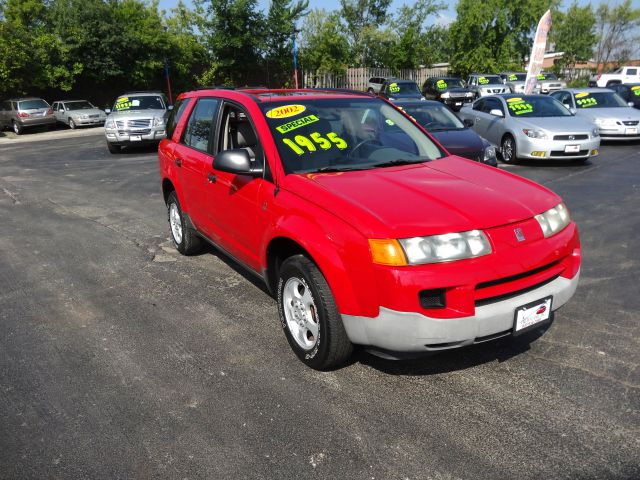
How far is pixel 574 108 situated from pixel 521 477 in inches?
545

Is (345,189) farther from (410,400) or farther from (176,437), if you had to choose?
(176,437)

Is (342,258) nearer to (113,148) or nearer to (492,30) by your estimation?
(113,148)

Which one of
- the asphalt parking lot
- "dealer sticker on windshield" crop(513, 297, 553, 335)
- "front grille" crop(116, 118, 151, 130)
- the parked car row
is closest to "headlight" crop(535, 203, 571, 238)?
"dealer sticker on windshield" crop(513, 297, 553, 335)

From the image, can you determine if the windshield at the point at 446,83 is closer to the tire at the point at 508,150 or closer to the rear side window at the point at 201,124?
the tire at the point at 508,150

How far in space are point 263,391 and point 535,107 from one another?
10.5 m

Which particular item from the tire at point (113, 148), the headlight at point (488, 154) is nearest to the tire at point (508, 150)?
the headlight at point (488, 154)

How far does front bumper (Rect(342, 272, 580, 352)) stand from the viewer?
9.29 feet

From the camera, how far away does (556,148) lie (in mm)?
10531

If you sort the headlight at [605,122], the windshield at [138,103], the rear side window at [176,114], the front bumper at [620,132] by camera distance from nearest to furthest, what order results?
the rear side window at [176,114]
the front bumper at [620,132]
the headlight at [605,122]
the windshield at [138,103]

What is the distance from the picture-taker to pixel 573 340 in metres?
Answer: 3.78

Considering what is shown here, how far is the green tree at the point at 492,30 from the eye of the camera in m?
41.4

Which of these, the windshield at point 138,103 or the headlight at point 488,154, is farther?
the windshield at point 138,103

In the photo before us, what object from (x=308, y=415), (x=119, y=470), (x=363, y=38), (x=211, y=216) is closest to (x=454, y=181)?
(x=308, y=415)

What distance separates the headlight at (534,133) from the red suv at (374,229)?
23.4 feet
